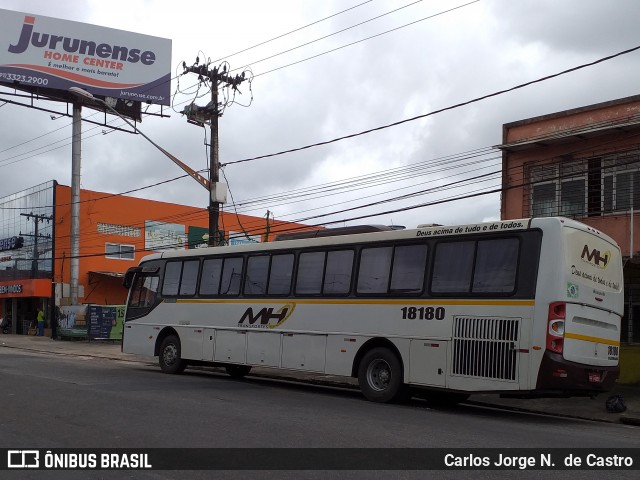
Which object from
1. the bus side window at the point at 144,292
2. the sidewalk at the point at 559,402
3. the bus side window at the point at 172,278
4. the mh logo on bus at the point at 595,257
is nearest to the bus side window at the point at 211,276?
the bus side window at the point at 172,278

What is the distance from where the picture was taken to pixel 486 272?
1176cm

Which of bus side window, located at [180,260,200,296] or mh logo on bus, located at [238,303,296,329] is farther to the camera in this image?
bus side window, located at [180,260,200,296]

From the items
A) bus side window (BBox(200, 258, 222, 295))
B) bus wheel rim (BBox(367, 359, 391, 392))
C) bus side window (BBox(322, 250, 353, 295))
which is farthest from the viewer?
bus side window (BBox(200, 258, 222, 295))

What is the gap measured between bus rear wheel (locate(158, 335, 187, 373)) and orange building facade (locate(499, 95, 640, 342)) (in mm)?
9146

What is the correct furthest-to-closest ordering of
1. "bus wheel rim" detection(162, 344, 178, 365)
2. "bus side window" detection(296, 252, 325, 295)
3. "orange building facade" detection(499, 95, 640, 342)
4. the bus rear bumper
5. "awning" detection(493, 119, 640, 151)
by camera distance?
1. "bus wheel rim" detection(162, 344, 178, 365)
2. "orange building facade" detection(499, 95, 640, 342)
3. "awning" detection(493, 119, 640, 151)
4. "bus side window" detection(296, 252, 325, 295)
5. the bus rear bumper

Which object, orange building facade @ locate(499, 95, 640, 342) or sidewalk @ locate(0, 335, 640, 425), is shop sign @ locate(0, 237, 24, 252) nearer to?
sidewalk @ locate(0, 335, 640, 425)

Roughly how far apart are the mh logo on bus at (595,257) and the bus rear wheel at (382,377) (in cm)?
377

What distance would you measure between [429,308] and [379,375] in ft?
5.64

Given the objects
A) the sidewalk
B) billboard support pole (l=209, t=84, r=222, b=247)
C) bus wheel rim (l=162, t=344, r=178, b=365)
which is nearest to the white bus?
bus wheel rim (l=162, t=344, r=178, b=365)

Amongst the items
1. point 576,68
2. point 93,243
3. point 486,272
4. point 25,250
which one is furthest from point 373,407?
point 25,250

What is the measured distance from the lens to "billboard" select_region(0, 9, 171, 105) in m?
41.3

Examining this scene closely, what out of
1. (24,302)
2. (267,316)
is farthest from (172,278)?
(24,302)

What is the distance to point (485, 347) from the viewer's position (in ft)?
37.7

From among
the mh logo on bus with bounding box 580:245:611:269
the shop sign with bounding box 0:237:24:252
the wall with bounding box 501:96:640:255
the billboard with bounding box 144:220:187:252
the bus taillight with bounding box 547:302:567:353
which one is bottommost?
the bus taillight with bounding box 547:302:567:353
